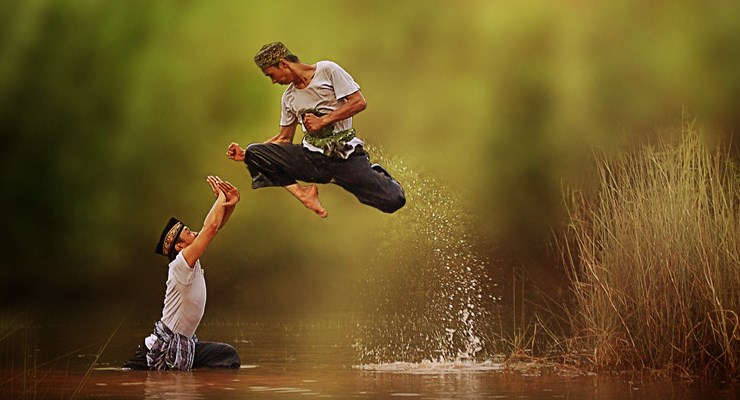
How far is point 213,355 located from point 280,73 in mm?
3396

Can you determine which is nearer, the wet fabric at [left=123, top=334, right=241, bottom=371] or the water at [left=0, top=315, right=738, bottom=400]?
the water at [left=0, top=315, right=738, bottom=400]

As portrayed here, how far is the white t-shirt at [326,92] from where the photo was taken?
23.6ft

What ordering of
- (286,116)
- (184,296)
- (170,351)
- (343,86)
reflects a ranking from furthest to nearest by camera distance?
(170,351) < (184,296) < (286,116) < (343,86)

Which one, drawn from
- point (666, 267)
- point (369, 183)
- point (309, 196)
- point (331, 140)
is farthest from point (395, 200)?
point (666, 267)

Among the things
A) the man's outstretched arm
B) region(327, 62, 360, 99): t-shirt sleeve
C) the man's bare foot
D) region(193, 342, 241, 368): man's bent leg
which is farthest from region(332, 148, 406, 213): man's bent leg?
region(193, 342, 241, 368): man's bent leg

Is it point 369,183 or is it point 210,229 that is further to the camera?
point 210,229

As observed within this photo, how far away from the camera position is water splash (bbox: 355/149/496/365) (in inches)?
547

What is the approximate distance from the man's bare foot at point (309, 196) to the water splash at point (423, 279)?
16.4 ft

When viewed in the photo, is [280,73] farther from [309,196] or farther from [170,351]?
[170,351]

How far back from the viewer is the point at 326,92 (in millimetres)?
7250

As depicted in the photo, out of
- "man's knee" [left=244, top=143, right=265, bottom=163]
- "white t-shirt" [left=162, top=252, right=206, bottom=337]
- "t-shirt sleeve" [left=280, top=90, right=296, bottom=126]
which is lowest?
"white t-shirt" [left=162, top=252, right=206, bottom=337]

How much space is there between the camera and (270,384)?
30.0 feet

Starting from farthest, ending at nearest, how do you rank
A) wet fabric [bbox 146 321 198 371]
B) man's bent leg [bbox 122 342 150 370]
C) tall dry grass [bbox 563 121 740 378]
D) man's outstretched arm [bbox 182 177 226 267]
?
man's bent leg [bbox 122 342 150 370] → wet fabric [bbox 146 321 198 371] → tall dry grass [bbox 563 121 740 378] → man's outstretched arm [bbox 182 177 226 267]

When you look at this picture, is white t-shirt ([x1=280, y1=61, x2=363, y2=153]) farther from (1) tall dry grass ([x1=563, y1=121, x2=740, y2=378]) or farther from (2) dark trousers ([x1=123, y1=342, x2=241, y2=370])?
(2) dark trousers ([x1=123, y1=342, x2=241, y2=370])
